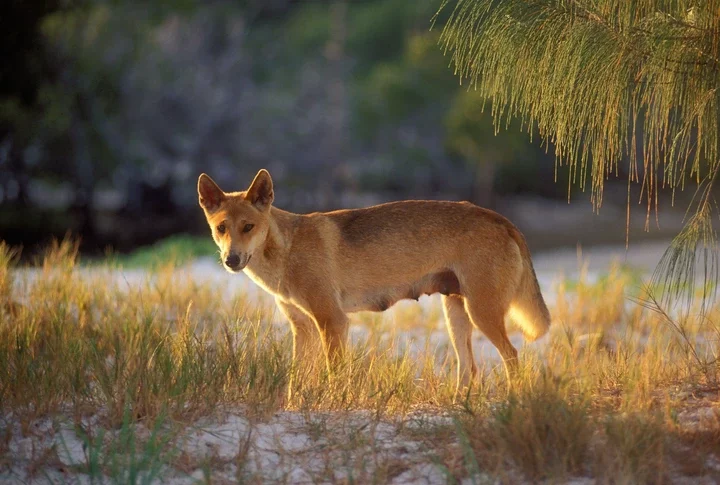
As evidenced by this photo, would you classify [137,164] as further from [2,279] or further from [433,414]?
[433,414]

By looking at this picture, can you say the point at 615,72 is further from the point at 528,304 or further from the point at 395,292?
the point at 395,292

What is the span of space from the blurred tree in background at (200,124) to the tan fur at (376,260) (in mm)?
12825

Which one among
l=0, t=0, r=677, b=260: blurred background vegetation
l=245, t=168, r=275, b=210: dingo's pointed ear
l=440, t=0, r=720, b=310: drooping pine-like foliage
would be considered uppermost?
l=440, t=0, r=720, b=310: drooping pine-like foliage

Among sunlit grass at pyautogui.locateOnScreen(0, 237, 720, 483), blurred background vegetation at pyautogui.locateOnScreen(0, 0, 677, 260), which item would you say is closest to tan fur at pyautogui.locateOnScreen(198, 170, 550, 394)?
sunlit grass at pyautogui.locateOnScreen(0, 237, 720, 483)

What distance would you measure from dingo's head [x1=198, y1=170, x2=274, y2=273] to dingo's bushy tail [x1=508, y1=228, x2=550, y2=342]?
69.5 inches

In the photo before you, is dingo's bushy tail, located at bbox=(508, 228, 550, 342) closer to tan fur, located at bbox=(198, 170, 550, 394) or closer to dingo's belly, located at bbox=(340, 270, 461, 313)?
tan fur, located at bbox=(198, 170, 550, 394)

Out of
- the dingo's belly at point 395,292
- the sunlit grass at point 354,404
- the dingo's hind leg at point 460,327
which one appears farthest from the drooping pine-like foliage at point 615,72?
the dingo's hind leg at point 460,327

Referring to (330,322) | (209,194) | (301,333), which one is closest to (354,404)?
(330,322)

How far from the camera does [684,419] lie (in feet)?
14.8

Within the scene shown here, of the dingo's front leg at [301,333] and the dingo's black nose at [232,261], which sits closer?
the dingo's black nose at [232,261]

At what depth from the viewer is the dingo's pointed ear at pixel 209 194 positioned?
6.28 meters

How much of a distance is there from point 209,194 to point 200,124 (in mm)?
19558

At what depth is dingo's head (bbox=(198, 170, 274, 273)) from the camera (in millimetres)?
5836

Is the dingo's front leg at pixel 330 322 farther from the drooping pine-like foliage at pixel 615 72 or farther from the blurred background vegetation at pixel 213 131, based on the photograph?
the blurred background vegetation at pixel 213 131
